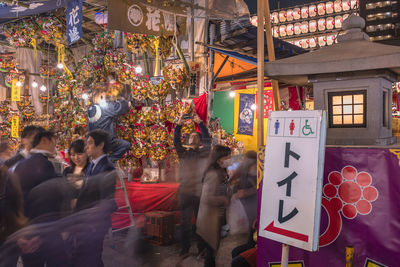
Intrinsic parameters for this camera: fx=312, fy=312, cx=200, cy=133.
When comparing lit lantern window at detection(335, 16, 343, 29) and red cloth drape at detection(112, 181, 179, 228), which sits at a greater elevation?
lit lantern window at detection(335, 16, 343, 29)

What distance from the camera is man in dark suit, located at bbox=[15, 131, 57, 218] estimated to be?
9.73 ft

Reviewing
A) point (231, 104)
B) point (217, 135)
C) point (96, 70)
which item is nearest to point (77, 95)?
point (96, 70)

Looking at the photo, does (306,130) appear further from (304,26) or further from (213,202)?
(304,26)

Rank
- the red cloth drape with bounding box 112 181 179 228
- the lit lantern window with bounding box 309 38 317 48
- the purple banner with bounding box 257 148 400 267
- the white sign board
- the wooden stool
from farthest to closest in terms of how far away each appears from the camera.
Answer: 1. the lit lantern window with bounding box 309 38 317 48
2. the red cloth drape with bounding box 112 181 179 228
3. the wooden stool
4. the purple banner with bounding box 257 148 400 267
5. the white sign board

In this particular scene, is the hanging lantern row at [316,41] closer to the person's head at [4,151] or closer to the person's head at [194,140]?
the person's head at [194,140]

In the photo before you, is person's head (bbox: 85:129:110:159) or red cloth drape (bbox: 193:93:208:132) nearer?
person's head (bbox: 85:129:110:159)

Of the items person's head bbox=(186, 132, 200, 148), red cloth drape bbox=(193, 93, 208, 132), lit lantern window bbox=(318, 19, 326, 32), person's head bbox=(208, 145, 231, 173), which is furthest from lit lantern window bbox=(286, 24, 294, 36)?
person's head bbox=(208, 145, 231, 173)

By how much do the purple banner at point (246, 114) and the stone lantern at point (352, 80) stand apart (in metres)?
5.07

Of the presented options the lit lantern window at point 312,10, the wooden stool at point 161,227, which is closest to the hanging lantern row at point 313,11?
the lit lantern window at point 312,10

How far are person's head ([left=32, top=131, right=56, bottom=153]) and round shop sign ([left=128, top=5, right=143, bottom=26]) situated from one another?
194 cm

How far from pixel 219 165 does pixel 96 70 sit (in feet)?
9.80

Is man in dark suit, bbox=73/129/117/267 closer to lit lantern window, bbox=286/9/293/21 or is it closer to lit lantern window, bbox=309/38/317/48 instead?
lit lantern window, bbox=309/38/317/48

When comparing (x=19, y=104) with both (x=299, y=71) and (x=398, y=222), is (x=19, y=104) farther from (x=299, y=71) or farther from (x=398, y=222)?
(x=398, y=222)

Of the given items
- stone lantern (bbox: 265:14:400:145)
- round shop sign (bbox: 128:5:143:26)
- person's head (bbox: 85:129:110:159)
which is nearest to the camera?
stone lantern (bbox: 265:14:400:145)
